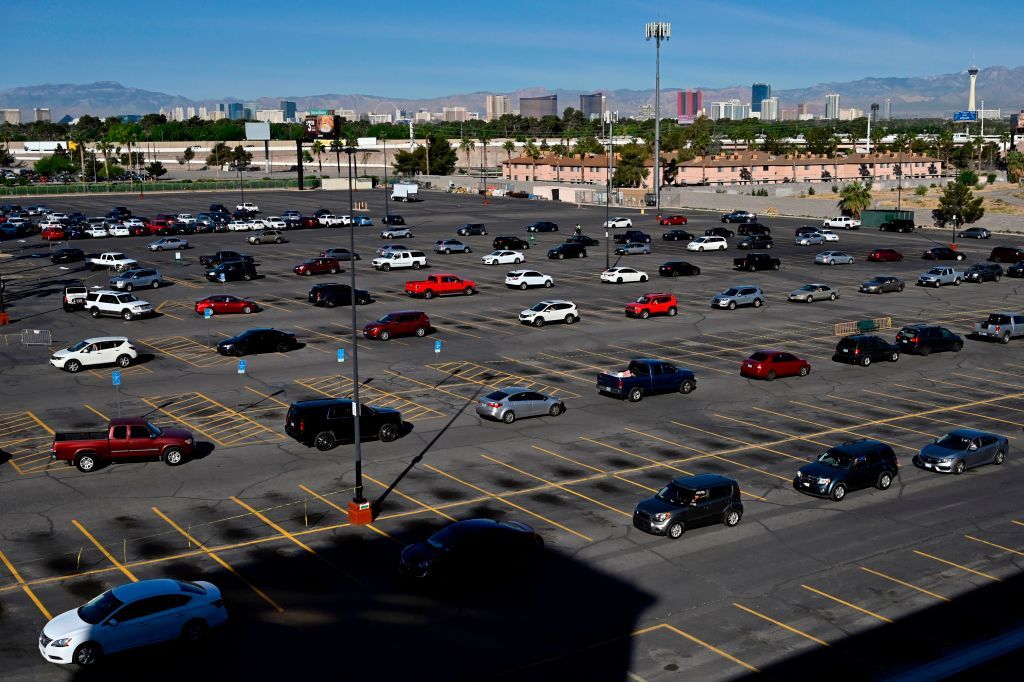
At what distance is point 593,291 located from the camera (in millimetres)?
67375

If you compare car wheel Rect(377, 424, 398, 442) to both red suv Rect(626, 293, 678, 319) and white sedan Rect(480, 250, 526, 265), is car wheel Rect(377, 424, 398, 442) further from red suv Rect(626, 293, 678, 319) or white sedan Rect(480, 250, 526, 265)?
white sedan Rect(480, 250, 526, 265)

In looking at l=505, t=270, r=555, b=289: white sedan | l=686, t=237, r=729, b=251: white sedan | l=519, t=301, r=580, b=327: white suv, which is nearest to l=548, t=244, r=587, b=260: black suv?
l=686, t=237, r=729, b=251: white sedan

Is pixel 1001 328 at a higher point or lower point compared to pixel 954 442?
higher

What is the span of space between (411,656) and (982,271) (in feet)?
214

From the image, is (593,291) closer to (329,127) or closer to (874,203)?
(329,127)

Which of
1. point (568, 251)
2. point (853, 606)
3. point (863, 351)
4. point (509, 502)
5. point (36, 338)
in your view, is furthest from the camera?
point (568, 251)

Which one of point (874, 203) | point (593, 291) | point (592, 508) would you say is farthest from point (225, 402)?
point (874, 203)

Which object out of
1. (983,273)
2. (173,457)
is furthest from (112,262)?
(983,273)

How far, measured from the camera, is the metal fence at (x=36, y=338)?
48438mm

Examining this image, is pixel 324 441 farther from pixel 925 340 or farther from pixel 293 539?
pixel 925 340

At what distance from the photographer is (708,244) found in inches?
3511

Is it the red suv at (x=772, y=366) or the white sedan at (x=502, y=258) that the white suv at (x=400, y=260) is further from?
the red suv at (x=772, y=366)

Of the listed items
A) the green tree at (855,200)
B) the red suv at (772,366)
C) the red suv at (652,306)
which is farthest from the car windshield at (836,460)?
the green tree at (855,200)

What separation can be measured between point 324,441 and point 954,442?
2013 cm
